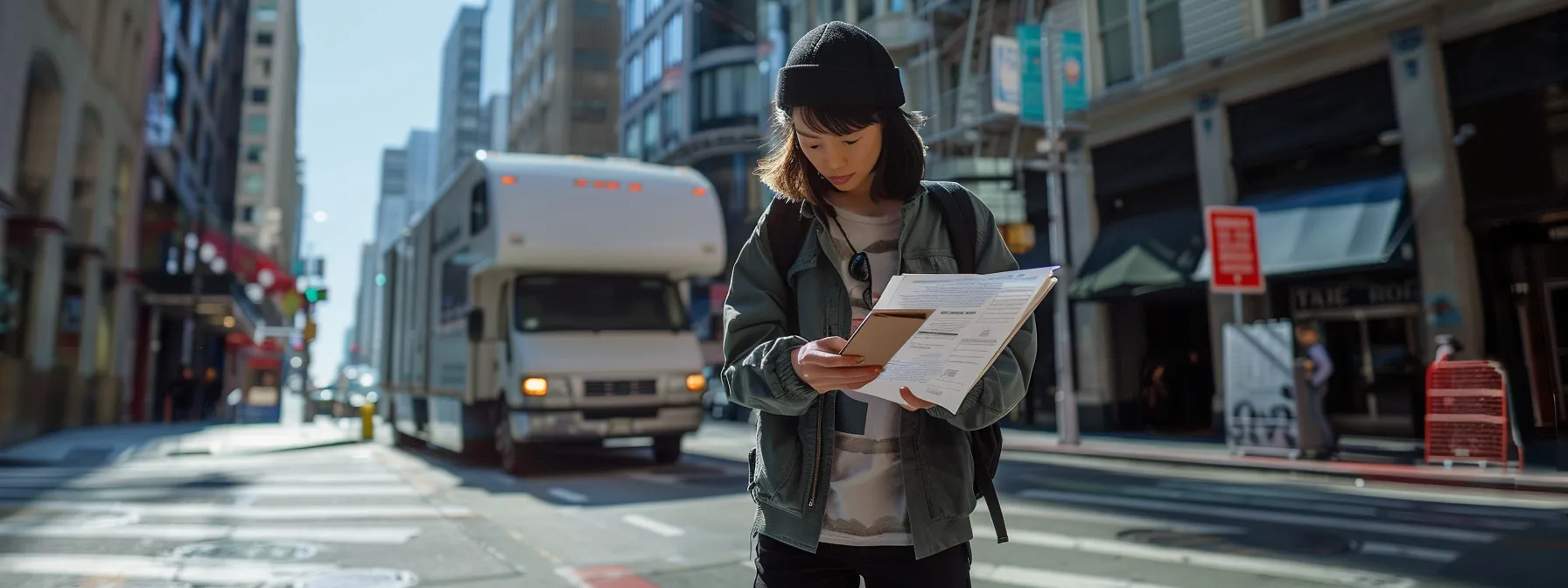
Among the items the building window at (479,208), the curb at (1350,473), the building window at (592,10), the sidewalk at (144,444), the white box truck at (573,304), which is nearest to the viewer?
the curb at (1350,473)

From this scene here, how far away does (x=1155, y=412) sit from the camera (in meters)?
19.3

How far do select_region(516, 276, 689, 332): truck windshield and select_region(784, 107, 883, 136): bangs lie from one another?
9.24 meters

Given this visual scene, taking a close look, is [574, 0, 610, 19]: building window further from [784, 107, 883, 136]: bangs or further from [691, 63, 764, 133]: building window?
[784, 107, 883, 136]: bangs

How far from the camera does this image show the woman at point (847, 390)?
72.6 inches

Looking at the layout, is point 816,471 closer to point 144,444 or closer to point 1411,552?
point 1411,552

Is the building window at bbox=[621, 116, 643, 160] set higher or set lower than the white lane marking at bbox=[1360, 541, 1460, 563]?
higher

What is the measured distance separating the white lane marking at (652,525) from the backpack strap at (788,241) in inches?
204

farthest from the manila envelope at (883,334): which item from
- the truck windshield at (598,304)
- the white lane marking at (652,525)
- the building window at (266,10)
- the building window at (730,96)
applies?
the building window at (266,10)

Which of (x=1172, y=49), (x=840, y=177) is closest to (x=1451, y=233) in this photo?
(x=1172, y=49)

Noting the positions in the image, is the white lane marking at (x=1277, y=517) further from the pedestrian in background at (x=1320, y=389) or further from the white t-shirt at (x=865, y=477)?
the white t-shirt at (x=865, y=477)

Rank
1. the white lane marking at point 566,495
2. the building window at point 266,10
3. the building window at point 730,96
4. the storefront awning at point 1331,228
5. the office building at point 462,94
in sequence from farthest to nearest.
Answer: the office building at point 462,94
the building window at point 266,10
the building window at point 730,96
the storefront awning at point 1331,228
the white lane marking at point 566,495

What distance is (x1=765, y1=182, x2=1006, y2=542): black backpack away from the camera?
6.31 feet

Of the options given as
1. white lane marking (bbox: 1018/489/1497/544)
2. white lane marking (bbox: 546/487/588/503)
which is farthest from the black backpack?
white lane marking (bbox: 546/487/588/503)

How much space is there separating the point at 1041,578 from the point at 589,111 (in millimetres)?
58326
